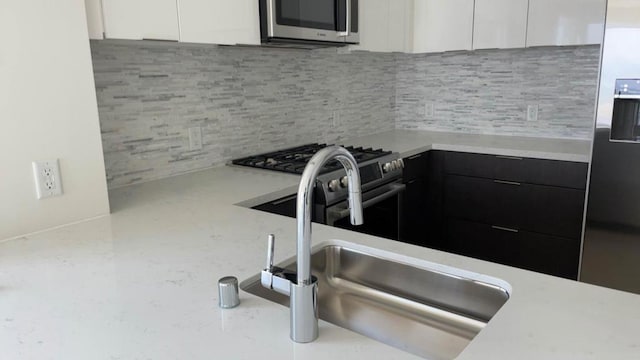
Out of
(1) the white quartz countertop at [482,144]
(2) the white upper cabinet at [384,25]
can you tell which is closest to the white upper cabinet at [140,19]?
(2) the white upper cabinet at [384,25]

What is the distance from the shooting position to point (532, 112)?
3121 mm

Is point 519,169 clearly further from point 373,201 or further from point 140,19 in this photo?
point 140,19

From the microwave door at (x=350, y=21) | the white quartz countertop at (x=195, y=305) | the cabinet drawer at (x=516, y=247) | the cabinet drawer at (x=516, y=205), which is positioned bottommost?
the cabinet drawer at (x=516, y=247)

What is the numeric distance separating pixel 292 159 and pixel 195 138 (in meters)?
0.48

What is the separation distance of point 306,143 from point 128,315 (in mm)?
2014

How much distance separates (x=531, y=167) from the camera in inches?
105

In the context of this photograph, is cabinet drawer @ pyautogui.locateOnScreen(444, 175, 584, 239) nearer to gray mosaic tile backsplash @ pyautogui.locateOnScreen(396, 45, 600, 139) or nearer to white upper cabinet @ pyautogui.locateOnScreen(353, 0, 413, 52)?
gray mosaic tile backsplash @ pyautogui.locateOnScreen(396, 45, 600, 139)

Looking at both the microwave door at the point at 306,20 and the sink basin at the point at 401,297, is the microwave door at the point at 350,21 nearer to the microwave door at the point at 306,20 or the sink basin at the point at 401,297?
the microwave door at the point at 306,20

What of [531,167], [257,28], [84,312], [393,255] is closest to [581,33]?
[531,167]

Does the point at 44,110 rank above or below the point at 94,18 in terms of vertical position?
below

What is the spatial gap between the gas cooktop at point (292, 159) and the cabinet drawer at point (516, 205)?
0.67m

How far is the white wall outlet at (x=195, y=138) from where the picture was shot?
2.22m

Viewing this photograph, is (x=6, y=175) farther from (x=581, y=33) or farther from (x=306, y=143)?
(x=581, y=33)

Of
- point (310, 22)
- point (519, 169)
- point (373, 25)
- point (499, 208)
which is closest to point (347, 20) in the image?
point (310, 22)
